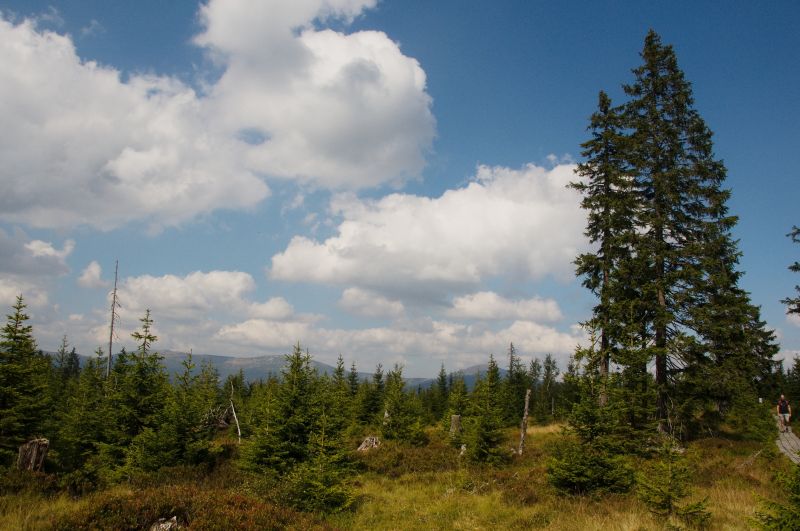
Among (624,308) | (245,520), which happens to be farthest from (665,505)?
(624,308)

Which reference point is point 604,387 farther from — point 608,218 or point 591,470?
point 608,218

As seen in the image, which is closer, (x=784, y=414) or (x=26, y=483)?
(x=26, y=483)

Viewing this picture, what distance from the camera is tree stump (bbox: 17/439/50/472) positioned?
11250 millimetres

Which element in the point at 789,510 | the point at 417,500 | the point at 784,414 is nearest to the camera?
the point at 789,510

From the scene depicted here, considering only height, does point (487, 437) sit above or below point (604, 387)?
below

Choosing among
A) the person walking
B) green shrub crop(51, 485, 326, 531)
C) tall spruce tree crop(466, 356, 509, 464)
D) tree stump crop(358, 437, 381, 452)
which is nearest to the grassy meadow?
green shrub crop(51, 485, 326, 531)

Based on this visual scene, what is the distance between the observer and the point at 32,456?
11.3m

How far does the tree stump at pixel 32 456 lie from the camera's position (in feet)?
36.9

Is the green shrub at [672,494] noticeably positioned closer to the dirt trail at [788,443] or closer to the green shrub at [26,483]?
the dirt trail at [788,443]

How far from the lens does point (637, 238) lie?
2056cm

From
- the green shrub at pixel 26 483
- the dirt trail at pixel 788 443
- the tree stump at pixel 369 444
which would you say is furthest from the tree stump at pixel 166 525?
the dirt trail at pixel 788 443

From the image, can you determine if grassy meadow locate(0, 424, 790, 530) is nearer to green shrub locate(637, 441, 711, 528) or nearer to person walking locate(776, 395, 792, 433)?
green shrub locate(637, 441, 711, 528)

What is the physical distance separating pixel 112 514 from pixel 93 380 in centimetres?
3180

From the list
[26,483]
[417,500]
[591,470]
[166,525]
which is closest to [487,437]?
[417,500]
